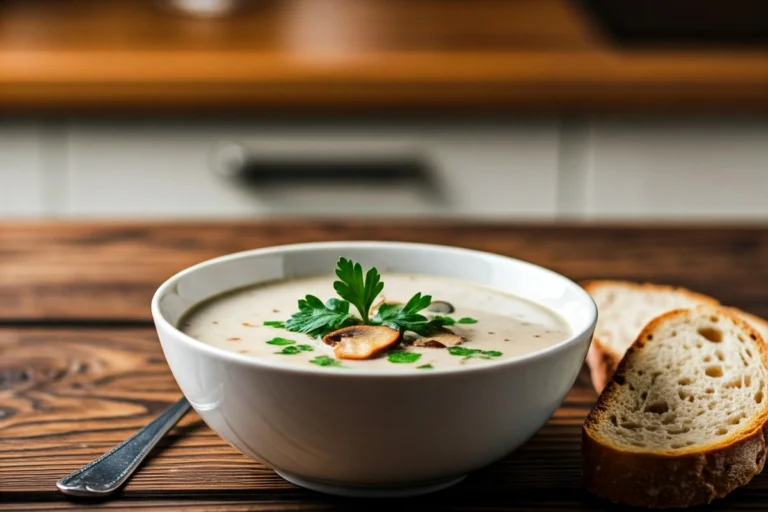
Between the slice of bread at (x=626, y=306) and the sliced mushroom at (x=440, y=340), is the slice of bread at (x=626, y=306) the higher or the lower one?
the lower one

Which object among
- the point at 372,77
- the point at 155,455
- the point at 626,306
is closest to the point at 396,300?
the point at 155,455

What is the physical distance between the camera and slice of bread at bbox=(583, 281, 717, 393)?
123 cm

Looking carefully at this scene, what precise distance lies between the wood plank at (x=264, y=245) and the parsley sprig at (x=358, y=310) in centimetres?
48

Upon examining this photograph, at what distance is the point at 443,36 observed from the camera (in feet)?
8.79

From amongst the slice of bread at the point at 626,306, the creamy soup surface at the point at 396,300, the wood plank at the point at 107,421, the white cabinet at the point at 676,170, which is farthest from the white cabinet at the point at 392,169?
the creamy soup surface at the point at 396,300

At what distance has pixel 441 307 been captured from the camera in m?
1.02

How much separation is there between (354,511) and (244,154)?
1.71m

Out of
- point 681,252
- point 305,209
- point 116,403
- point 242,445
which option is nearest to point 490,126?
point 305,209

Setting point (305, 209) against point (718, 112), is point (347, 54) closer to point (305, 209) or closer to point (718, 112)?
point (305, 209)

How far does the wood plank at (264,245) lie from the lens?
1.42m

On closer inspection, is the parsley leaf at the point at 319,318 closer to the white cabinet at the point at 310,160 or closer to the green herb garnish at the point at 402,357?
the green herb garnish at the point at 402,357

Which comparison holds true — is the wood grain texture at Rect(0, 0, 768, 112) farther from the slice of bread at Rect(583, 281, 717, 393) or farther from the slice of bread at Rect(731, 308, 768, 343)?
the slice of bread at Rect(731, 308, 768, 343)

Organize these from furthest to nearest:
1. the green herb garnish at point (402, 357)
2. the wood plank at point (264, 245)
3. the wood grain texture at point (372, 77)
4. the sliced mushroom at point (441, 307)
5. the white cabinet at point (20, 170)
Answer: the white cabinet at point (20, 170) < the wood grain texture at point (372, 77) < the wood plank at point (264, 245) < the sliced mushroom at point (441, 307) < the green herb garnish at point (402, 357)

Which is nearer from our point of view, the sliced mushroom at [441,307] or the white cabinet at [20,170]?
the sliced mushroom at [441,307]
